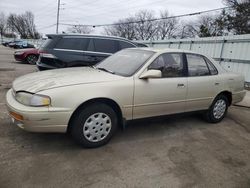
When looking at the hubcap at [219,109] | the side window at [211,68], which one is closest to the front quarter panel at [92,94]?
the side window at [211,68]

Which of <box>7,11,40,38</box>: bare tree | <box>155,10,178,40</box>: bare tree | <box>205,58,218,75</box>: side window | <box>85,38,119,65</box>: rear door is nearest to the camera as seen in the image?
<box>205,58,218,75</box>: side window

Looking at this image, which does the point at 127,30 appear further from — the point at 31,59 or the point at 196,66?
the point at 196,66

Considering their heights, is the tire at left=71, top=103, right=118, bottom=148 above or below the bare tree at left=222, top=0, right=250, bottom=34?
below

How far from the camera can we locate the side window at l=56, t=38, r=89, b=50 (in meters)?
6.69

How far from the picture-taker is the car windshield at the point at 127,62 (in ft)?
12.2

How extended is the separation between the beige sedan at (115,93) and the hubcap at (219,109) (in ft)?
0.15

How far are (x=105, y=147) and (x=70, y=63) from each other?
151 inches

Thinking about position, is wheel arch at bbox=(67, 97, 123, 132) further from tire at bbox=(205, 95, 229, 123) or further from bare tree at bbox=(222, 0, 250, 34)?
bare tree at bbox=(222, 0, 250, 34)

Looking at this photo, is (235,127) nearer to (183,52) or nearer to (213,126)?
(213,126)

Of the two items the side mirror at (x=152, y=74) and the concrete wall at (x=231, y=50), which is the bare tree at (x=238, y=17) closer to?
the concrete wall at (x=231, y=50)

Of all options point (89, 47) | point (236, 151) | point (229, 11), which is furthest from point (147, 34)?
point (236, 151)

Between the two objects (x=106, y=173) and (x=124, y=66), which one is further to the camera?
(x=124, y=66)

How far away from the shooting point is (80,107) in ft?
10.3

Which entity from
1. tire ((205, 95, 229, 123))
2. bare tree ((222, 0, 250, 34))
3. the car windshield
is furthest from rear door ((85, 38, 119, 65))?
bare tree ((222, 0, 250, 34))
